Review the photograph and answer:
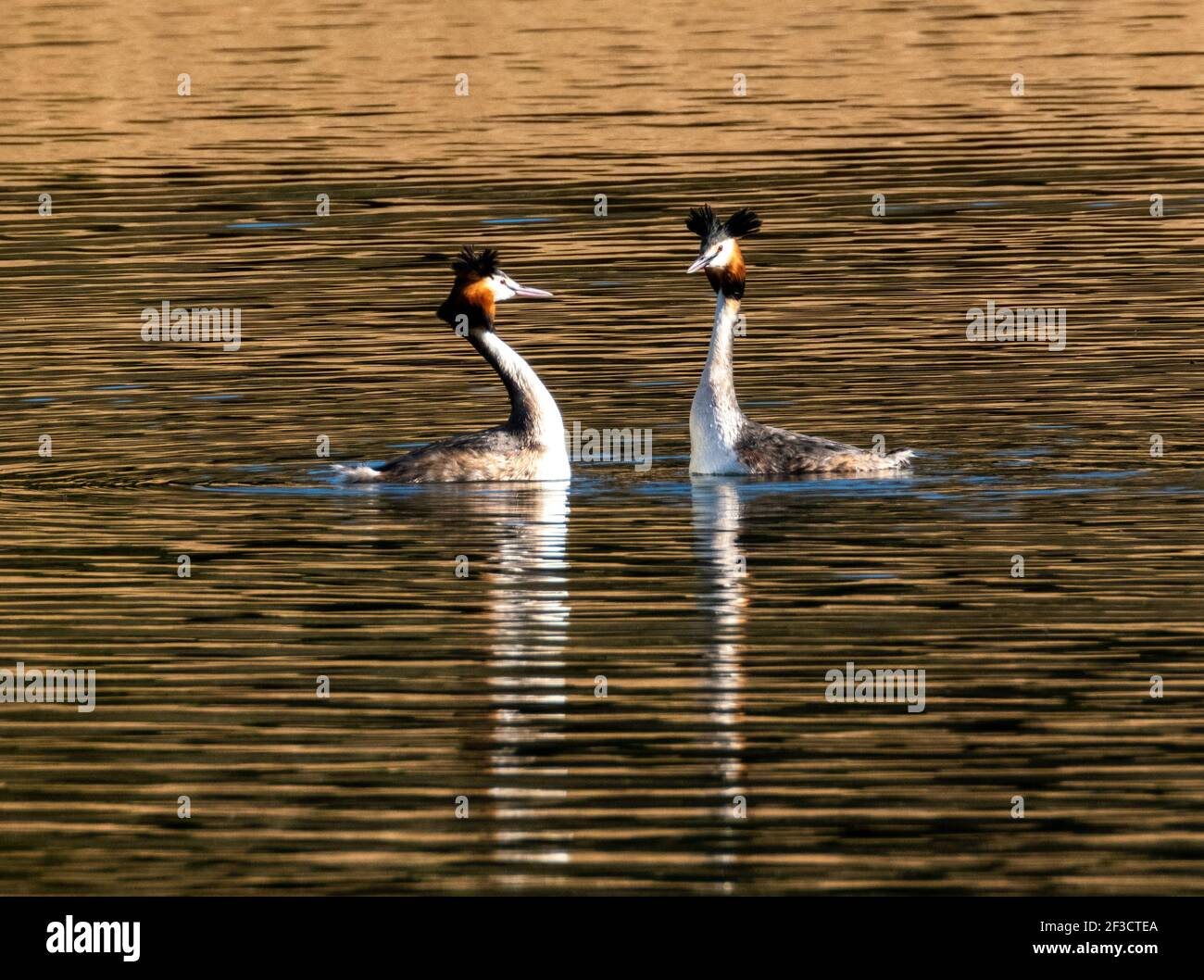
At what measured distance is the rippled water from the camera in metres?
12.6

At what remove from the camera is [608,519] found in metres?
19.9

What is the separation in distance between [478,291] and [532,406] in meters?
1.37

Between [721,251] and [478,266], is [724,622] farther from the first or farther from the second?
[478,266]

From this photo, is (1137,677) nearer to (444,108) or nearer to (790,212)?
(790,212)

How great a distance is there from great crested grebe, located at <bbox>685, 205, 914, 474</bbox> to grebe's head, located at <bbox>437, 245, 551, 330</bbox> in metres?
1.46

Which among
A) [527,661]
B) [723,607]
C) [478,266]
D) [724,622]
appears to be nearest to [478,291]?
[478,266]

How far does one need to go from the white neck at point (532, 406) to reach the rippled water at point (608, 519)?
0.63 m

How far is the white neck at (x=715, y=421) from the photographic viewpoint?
21.4 meters

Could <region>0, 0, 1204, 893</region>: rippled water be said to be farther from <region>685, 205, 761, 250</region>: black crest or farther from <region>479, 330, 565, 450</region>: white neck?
<region>685, 205, 761, 250</region>: black crest

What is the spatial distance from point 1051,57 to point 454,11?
12931mm

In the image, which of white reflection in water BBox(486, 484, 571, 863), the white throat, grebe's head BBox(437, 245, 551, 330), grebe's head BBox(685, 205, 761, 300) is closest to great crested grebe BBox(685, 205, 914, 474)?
grebe's head BBox(685, 205, 761, 300)

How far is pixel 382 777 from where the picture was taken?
43.8ft

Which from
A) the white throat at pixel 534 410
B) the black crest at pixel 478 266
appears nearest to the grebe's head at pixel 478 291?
the black crest at pixel 478 266

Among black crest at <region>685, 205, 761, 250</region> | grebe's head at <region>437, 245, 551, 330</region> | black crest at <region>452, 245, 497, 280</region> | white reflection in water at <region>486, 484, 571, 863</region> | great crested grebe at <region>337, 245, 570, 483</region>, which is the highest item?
black crest at <region>685, 205, 761, 250</region>
